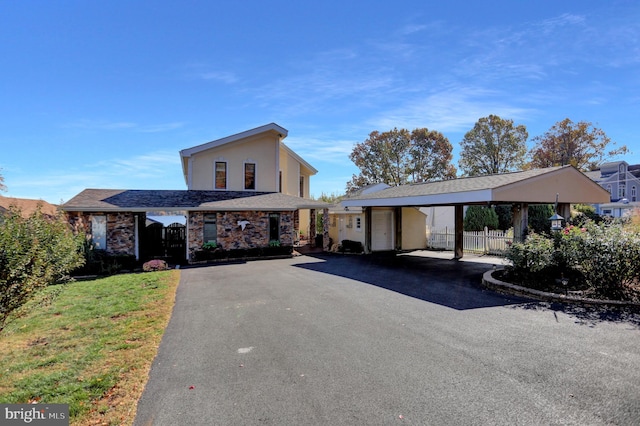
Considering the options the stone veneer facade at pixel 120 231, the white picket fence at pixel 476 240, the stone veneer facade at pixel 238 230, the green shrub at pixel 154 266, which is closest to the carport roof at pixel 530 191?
the white picket fence at pixel 476 240

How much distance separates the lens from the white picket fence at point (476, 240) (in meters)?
16.2

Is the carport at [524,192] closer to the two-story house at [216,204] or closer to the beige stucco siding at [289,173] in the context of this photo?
the two-story house at [216,204]

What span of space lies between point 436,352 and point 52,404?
15.6 ft

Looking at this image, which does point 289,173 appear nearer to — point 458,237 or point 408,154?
point 458,237

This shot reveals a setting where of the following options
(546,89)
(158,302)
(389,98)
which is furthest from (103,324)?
(546,89)

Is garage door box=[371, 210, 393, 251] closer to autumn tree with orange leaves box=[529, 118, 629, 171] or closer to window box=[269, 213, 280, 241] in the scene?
window box=[269, 213, 280, 241]

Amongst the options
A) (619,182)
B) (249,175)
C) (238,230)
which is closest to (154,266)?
(238,230)

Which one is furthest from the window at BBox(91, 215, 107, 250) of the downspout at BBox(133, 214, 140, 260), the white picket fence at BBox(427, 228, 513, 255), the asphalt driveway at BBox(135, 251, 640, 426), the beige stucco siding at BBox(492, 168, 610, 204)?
the white picket fence at BBox(427, 228, 513, 255)

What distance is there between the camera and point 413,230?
65.7 feet

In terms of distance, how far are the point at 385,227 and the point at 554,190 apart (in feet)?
29.9

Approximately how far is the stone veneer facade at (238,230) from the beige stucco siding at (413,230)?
712 cm

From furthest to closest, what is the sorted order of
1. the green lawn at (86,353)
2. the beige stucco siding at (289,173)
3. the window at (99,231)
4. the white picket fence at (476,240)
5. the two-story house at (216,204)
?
the beige stucco siding at (289,173), the white picket fence at (476,240), the two-story house at (216,204), the window at (99,231), the green lawn at (86,353)

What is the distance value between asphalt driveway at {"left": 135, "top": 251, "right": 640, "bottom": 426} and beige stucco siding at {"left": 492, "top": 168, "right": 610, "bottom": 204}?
400 cm

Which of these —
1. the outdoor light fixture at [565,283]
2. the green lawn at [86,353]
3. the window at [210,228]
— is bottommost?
the green lawn at [86,353]
